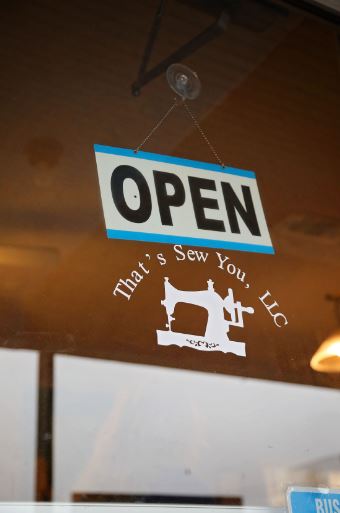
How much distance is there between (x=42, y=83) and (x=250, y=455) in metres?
0.89

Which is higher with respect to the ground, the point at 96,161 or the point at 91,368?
the point at 96,161

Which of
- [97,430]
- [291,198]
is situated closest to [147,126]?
[291,198]

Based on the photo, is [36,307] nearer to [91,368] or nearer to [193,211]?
[91,368]

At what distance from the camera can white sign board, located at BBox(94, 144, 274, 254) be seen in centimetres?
144

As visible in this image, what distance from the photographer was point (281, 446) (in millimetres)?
1463

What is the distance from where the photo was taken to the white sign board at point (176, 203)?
144cm

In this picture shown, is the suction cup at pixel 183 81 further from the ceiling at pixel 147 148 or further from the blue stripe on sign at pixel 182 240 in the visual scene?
the blue stripe on sign at pixel 182 240

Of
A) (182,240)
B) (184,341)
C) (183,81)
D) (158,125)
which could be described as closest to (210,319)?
(184,341)

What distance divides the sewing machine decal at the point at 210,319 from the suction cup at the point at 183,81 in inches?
20.2

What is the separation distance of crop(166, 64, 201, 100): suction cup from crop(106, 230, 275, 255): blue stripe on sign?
42 centimetres

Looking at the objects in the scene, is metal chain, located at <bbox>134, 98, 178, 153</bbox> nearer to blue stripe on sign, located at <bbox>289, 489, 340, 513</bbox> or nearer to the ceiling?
the ceiling

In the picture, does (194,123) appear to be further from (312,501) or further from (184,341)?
(312,501)

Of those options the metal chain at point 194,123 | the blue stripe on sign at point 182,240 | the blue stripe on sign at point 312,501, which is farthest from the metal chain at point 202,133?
the blue stripe on sign at point 312,501

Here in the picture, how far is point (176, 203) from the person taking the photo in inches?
58.4
